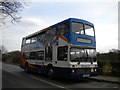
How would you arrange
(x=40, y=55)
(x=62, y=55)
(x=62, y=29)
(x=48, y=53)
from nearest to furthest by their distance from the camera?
(x=62, y=55) → (x=62, y=29) → (x=48, y=53) → (x=40, y=55)

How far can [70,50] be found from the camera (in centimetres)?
989

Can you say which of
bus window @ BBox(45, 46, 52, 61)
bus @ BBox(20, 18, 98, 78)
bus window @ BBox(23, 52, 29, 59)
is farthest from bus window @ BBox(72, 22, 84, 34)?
bus window @ BBox(23, 52, 29, 59)

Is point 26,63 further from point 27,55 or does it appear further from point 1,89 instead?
point 1,89

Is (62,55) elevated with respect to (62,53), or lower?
lower

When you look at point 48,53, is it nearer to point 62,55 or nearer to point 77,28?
point 62,55

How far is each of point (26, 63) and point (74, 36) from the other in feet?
29.6

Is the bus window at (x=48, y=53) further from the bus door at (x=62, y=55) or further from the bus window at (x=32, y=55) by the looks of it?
the bus window at (x=32, y=55)

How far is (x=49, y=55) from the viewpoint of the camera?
12.2 m

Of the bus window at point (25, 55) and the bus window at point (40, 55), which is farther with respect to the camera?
the bus window at point (25, 55)

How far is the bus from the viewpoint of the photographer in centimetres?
991

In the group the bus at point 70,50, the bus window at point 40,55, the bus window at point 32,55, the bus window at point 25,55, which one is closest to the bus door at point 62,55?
the bus at point 70,50

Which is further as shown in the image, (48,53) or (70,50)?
(48,53)

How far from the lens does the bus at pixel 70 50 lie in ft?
32.5

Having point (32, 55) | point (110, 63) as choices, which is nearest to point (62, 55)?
point (110, 63)
